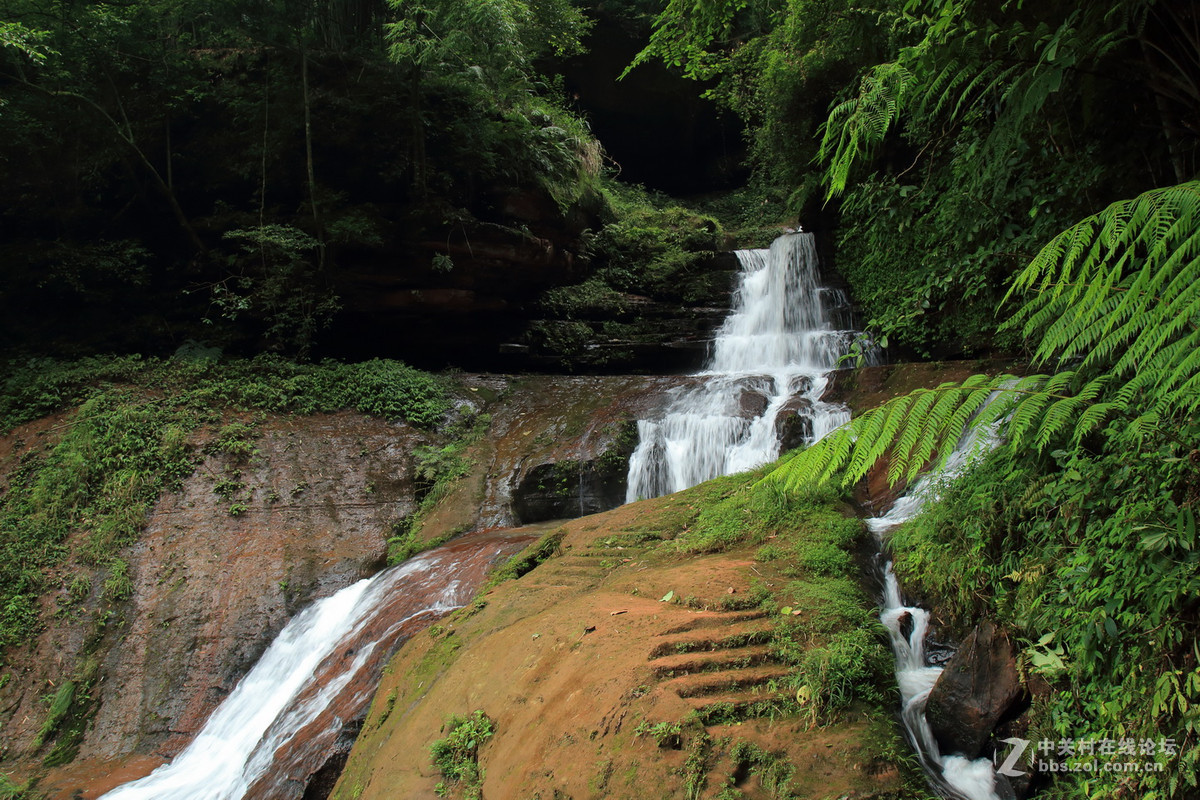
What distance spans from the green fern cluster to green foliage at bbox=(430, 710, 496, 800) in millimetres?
2288

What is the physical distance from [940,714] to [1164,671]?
1184 mm

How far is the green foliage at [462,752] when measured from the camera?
3.42 meters

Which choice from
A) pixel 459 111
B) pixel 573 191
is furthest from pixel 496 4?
pixel 573 191

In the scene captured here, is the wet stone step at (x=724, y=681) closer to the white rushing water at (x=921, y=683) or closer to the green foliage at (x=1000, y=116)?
the white rushing water at (x=921, y=683)

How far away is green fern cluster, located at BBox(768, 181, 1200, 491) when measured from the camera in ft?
7.34

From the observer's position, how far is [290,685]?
6.48 meters

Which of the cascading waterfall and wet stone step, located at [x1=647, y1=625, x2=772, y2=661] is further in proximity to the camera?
the cascading waterfall

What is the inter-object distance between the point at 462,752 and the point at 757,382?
8.52 metres

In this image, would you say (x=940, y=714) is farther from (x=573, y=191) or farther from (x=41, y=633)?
(x=573, y=191)

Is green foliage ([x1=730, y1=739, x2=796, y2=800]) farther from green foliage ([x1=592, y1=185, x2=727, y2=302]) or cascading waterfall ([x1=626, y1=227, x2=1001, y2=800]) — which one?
green foliage ([x1=592, y1=185, x2=727, y2=302])

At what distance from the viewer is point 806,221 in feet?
45.2

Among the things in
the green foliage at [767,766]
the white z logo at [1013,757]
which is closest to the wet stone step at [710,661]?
the green foliage at [767,766]

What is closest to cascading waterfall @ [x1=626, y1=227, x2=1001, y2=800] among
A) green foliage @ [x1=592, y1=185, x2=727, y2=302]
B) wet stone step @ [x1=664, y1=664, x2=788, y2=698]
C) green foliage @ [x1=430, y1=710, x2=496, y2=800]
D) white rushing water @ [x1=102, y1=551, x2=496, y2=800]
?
wet stone step @ [x1=664, y1=664, x2=788, y2=698]

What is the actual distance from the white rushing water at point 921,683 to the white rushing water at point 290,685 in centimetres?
406
